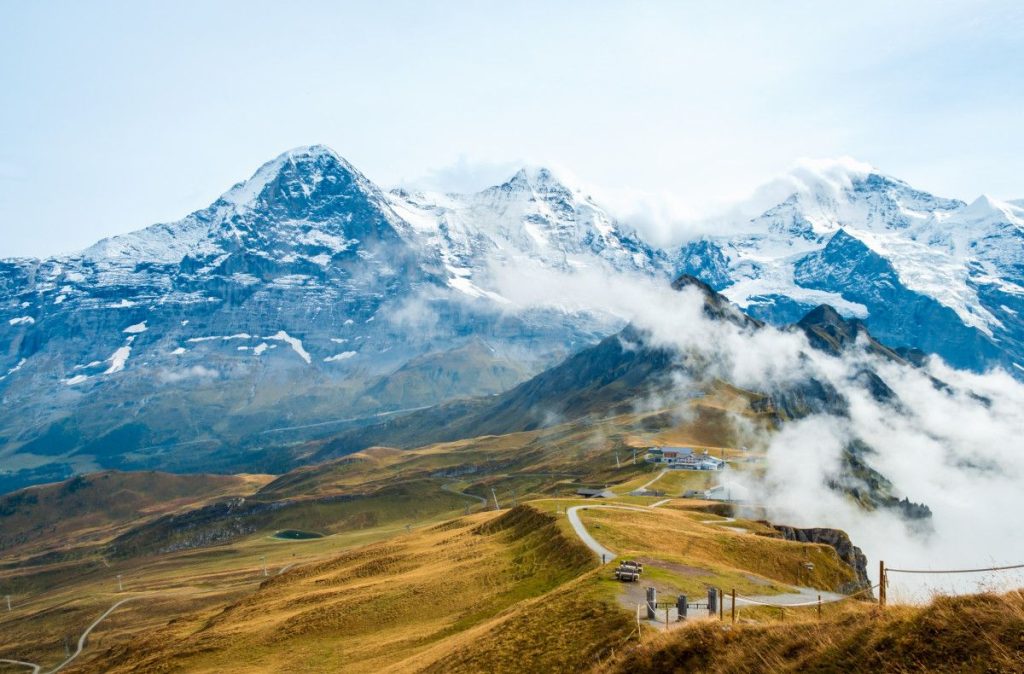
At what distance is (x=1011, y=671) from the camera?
21953 millimetres

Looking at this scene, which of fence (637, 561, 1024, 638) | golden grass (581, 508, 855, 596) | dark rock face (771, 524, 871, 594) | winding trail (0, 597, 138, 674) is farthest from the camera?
winding trail (0, 597, 138, 674)

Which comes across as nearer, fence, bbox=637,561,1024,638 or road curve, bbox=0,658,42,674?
fence, bbox=637,561,1024,638

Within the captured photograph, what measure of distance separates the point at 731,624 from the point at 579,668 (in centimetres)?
1119

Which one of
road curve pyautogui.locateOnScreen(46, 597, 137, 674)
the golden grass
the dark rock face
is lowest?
road curve pyautogui.locateOnScreen(46, 597, 137, 674)

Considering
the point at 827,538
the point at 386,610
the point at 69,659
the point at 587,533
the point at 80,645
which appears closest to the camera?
the point at 386,610

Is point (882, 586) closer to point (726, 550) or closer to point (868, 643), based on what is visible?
point (868, 643)

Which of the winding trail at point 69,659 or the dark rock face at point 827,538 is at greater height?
the dark rock face at point 827,538

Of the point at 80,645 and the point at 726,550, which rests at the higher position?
the point at 726,550

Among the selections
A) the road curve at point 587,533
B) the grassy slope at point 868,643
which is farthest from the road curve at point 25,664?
the grassy slope at point 868,643

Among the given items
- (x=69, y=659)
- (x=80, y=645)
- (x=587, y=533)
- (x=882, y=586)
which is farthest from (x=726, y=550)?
(x=80, y=645)

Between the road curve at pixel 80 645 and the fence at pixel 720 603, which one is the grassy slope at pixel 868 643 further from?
the road curve at pixel 80 645

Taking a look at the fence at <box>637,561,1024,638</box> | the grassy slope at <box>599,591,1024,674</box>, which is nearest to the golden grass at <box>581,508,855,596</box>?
the fence at <box>637,561,1024,638</box>

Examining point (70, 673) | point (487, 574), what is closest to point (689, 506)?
point (487, 574)

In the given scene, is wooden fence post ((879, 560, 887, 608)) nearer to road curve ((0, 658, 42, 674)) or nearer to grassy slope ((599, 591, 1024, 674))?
grassy slope ((599, 591, 1024, 674))
